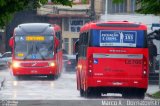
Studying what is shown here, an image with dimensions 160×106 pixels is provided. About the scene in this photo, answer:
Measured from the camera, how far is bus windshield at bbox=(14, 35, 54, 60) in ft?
159

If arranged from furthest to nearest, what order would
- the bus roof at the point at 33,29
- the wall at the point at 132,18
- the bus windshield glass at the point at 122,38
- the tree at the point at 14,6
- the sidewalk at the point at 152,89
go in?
the wall at the point at 132,18 → the bus roof at the point at 33,29 → the sidewalk at the point at 152,89 → the bus windshield glass at the point at 122,38 → the tree at the point at 14,6

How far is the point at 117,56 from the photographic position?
30844 millimetres

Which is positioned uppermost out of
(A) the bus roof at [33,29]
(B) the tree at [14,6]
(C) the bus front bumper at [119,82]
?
(B) the tree at [14,6]

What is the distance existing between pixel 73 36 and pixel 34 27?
37555mm

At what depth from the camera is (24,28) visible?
49.0 m

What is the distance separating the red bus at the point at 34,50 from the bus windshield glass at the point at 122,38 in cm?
1760

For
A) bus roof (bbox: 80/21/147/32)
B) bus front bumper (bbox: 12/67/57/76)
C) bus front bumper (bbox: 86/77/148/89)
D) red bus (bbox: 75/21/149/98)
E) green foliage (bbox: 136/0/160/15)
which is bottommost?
bus front bumper (bbox: 12/67/57/76)

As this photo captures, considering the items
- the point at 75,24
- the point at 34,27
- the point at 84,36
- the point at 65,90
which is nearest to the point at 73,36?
the point at 75,24

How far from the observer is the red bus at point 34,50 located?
48281mm

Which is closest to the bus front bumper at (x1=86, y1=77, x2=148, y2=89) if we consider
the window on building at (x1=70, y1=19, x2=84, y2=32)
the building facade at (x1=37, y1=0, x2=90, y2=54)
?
the building facade at (x1=37, y1=0, x2=90, y2=54)

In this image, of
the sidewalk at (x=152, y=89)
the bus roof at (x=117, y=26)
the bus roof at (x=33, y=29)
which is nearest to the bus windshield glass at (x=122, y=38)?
the bus roof at (x=117, y=26)

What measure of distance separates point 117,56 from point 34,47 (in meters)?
18.3

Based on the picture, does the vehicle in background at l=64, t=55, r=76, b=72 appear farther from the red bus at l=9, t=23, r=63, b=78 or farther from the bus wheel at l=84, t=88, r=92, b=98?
the bus wheel at l=84, t=88, r=92, b=98

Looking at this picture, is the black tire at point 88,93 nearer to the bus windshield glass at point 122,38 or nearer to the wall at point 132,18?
the bus windshield glass at point 122,38
